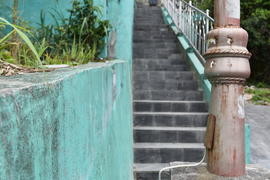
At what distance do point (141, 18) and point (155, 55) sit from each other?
330 centimetres

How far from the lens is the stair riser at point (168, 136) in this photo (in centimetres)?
386

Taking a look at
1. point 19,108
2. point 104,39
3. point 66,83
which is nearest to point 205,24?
point 104,39

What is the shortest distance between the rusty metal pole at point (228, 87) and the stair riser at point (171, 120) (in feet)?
8.51

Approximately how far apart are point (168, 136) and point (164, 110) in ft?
2.13

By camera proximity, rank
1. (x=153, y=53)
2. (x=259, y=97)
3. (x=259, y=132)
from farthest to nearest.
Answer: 1. (x=259, y=97)
2. (x=153, y=53)
3. (x=259, y=132)

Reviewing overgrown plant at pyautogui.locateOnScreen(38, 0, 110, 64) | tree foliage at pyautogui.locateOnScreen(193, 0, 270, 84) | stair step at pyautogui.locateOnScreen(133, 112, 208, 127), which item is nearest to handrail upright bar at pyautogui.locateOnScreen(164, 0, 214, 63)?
stair step at pyautogui.locateOnScreen(133, 112, 208, 127)

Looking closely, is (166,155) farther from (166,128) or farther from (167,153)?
(166,128)

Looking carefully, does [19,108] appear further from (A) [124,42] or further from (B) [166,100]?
(B) [166,100]

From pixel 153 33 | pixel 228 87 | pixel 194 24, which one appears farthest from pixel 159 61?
pixel 228 87

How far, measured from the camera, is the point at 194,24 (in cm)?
549

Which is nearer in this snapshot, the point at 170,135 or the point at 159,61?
the point at 170,135

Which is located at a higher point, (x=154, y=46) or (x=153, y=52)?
(x=154, y=46)

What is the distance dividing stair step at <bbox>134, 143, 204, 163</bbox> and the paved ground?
4.00 feet

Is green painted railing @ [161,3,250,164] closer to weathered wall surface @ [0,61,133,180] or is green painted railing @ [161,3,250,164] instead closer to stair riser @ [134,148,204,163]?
stair riser @ [134,148,204,163]
